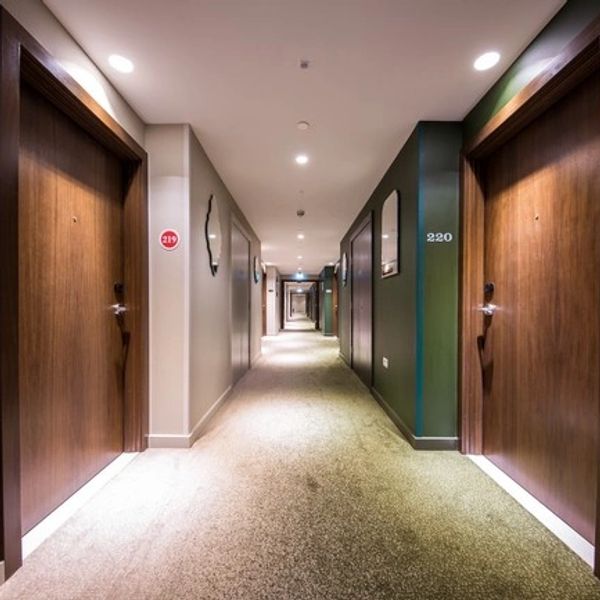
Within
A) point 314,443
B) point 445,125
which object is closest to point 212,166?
point 445,125

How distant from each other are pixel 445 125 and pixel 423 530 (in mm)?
2870

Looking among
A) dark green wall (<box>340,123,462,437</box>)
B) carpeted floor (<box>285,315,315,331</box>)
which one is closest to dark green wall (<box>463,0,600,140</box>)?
dark green wall (<box>340,123,462,437</box>)

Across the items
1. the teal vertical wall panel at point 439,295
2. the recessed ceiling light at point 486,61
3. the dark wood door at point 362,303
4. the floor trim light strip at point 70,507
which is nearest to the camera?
the floor trim light strip at point 70,507

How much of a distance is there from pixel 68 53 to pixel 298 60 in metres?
1.29

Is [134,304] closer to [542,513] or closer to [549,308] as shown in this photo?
[549,308]

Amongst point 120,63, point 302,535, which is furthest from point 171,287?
point 302,535

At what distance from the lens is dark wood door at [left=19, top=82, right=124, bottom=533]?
1.75 meters

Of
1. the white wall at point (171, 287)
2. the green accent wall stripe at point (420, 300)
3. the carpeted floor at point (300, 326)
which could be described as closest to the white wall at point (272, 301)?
the carpeted floor at point (300, 326)

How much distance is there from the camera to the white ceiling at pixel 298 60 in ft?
5.60

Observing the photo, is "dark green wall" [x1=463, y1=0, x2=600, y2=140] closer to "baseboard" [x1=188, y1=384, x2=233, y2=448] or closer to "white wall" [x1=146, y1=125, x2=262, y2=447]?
"white wall" [x1=146, y1=125, x2=262, y2=447]

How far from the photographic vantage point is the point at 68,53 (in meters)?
1.87

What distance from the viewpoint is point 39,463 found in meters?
1.80

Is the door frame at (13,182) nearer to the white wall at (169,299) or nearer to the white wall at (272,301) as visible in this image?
the white wall at (169,299)

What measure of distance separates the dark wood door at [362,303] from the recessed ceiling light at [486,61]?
104 inches
